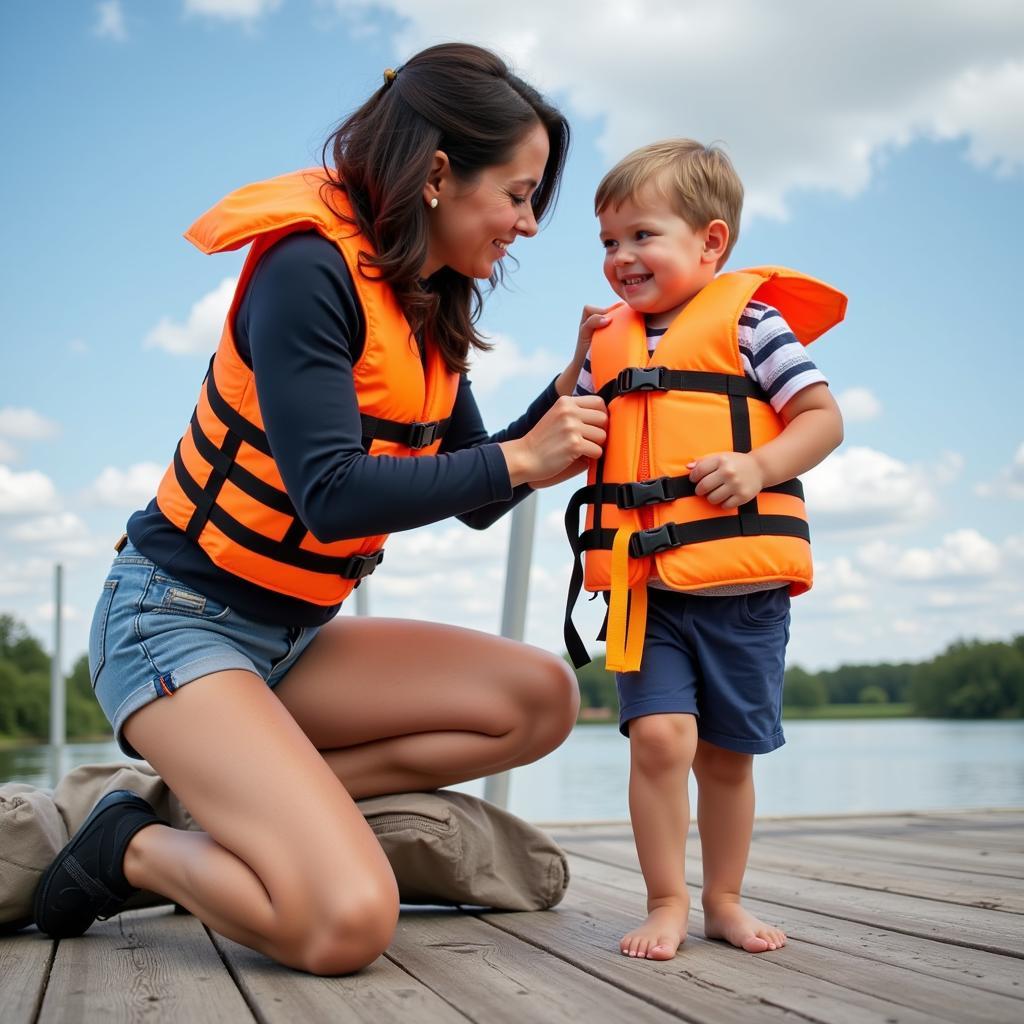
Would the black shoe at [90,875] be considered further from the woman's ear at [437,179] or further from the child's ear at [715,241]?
the child's ear at [715,241]

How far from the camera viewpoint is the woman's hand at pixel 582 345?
2359mm

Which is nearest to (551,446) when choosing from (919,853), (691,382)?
(691,382)

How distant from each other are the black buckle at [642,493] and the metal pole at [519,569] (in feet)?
5.92

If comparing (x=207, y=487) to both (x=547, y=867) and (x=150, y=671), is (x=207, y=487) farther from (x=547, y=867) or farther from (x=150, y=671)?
(x=547, y=867)

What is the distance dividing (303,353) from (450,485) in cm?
32

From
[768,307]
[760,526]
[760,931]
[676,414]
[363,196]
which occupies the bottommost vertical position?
[760,931]

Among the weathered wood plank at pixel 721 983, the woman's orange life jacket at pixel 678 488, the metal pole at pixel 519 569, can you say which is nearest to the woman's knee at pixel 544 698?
the woman's orange life jacket at pixel 678 488

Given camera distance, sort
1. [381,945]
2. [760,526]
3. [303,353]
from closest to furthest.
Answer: [381,945], [303,353], [760,526]

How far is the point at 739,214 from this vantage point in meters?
2.30

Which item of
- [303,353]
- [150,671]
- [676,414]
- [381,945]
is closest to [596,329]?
[676,414]

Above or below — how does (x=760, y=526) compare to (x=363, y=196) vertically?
below

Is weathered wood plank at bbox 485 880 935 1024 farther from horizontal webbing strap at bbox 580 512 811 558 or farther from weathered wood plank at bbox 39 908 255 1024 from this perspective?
horizontal webbing strap at bbox 580 512 811 558

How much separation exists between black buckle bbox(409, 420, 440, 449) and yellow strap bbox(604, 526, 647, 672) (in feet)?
1.32

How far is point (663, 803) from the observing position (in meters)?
2.01
